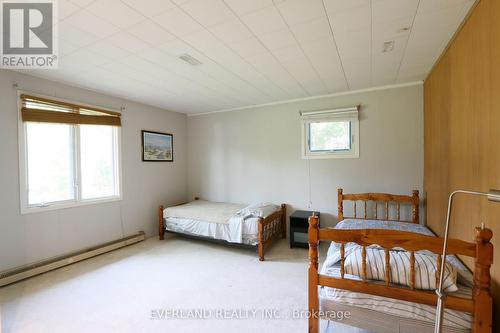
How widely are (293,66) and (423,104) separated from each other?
202 centimetres

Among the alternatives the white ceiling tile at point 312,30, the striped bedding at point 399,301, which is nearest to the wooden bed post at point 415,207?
the striped bedding at point 399,301

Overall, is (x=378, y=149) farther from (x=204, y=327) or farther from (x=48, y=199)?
(x=48, y=199)

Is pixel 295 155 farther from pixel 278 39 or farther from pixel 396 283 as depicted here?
pixel 396 283

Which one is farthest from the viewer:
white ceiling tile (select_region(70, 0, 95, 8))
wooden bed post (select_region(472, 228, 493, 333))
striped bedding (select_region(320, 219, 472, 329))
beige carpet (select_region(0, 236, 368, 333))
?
beige carpet (select_region(0, 236, 368, 333))

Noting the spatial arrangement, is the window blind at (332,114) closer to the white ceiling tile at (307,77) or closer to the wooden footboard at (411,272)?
the white ceiling tile at (307,77)

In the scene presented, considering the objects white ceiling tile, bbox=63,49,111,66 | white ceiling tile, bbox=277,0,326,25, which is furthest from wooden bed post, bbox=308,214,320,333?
white ceiling tile, bbox=63,49,111,66

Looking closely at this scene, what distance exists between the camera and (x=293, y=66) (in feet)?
8.81

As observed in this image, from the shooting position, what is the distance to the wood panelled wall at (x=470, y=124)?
1.42m

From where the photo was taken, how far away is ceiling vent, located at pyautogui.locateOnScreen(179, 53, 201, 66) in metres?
2.40

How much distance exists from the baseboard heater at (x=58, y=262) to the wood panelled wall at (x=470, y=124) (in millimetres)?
4315

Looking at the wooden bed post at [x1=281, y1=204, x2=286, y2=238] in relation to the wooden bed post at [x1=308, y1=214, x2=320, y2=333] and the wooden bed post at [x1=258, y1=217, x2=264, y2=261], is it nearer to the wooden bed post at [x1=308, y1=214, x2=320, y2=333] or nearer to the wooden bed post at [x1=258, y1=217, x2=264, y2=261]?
the wooden bed post at [x1=258, y1=217, x2=264, y2=261]

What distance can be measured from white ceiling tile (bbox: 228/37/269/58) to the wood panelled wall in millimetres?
1630

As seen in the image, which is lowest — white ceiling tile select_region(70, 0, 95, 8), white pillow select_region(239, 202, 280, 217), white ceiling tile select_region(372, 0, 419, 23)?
white pillow select_region(239, 202, 280, 217)

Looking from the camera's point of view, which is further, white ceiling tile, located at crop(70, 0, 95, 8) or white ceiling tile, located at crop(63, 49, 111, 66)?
white ceiling tile, located at crop(63, 49, 111, 66)
